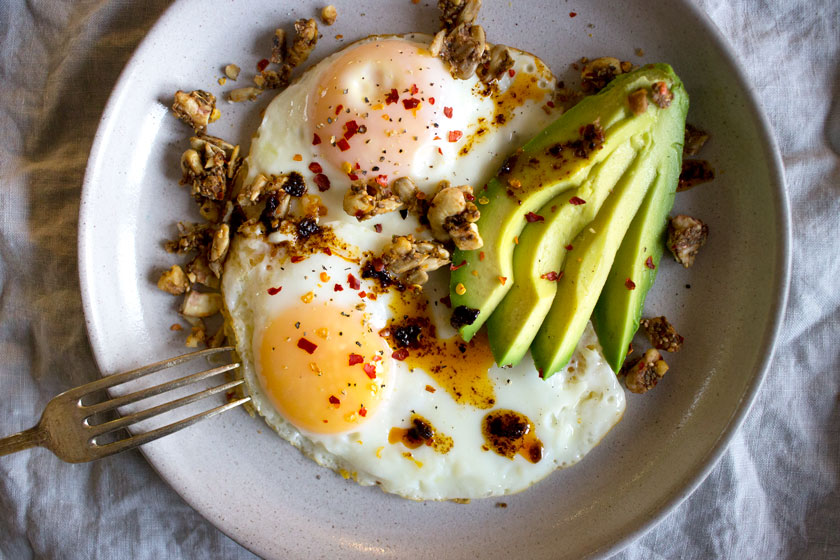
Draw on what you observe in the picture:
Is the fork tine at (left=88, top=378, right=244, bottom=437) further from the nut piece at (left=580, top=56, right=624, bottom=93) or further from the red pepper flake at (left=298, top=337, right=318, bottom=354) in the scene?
the nut piece at (left=580, top=56, right=624, bottom=93)

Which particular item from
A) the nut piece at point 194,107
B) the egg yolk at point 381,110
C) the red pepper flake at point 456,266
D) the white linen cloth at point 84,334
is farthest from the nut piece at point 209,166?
the red pepper flake at point 456,266

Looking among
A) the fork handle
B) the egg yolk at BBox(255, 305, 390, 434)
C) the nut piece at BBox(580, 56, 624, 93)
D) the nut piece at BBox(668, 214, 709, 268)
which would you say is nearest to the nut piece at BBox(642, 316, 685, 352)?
the nut piece at BBox(668, 214, 709, 268)

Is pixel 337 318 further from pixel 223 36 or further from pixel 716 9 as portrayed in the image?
pixel 716 9

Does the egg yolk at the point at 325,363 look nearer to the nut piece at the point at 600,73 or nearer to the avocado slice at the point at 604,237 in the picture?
the avocado slice at the point at 604,237

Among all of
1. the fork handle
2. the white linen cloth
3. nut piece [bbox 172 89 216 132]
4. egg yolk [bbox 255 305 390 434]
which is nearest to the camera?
the fork handle

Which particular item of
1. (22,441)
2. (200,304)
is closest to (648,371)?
(200,304)

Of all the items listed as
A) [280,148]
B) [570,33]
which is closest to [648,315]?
[570,33]
